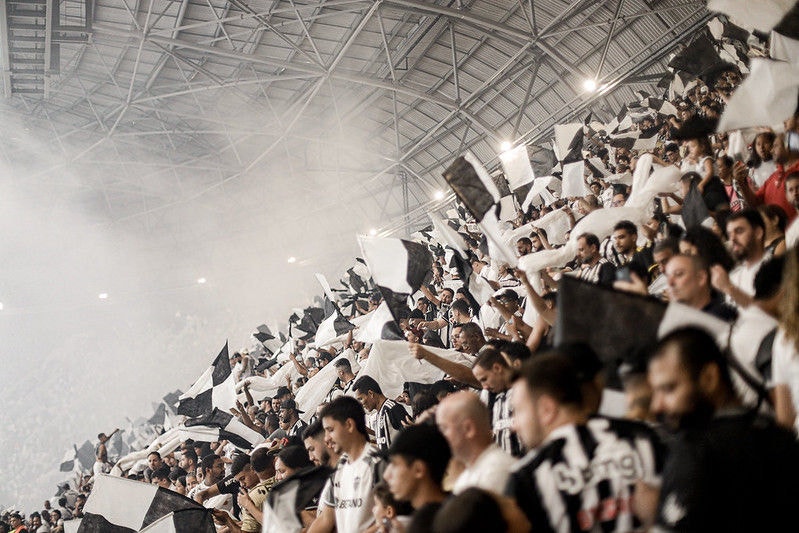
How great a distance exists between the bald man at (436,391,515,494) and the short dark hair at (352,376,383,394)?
2578 mm

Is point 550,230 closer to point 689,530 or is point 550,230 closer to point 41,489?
point 689,530

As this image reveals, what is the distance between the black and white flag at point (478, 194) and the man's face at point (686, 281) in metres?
1.90

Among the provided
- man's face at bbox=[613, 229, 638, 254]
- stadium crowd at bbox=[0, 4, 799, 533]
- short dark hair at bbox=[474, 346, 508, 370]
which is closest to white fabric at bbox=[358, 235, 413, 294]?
stadium crowd at bbox=[0, 4, 799, 533]

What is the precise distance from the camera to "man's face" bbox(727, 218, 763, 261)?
2.83 meters

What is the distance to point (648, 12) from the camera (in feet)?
37.6

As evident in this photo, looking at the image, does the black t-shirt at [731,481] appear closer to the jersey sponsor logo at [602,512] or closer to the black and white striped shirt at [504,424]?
the jersey sponsor logo at [602,512]

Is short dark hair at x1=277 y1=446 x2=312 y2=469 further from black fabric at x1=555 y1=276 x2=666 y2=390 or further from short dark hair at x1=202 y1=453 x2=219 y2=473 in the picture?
black fabric at x1=555 y1=276 x2=666 y2=390

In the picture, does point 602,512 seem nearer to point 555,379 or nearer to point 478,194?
point 555,379

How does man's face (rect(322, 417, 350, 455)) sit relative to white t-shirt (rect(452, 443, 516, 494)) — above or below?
above

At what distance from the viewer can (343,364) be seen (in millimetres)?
6785

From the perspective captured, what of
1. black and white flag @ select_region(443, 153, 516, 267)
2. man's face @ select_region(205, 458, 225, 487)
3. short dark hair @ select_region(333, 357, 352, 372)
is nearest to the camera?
black and white flag @ select_region(443, 153, 516, 267)

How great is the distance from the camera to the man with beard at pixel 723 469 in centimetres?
129

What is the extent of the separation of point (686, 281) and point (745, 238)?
50cm

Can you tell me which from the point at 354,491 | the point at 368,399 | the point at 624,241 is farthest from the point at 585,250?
the point at 354,491
